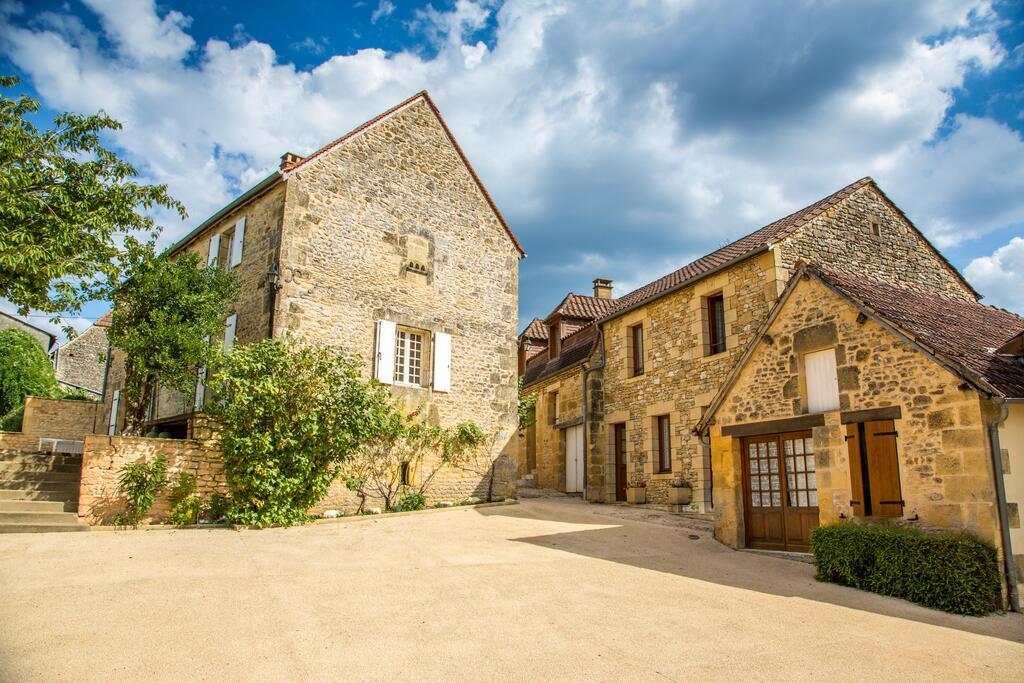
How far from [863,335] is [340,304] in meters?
8.90

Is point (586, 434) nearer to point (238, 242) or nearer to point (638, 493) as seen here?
point (638, 493)

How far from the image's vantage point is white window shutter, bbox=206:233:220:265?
1427 centimetres

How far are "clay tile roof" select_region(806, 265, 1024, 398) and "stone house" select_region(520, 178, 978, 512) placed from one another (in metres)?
2.37

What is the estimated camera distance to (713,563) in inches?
330

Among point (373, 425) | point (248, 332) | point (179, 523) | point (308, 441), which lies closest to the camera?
point (179, 523)

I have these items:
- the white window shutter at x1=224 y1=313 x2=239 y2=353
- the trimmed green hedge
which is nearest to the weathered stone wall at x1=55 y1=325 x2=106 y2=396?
the white window shutter at x1=224 y1=313 x2=239 y2=353

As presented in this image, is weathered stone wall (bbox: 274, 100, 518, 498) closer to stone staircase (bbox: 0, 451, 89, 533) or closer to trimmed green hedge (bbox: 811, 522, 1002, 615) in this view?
stone staircase (bbox: 0, 451, 89, 533)

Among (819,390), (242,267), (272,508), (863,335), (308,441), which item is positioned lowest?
(272,508)

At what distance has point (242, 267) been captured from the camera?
1309 cm

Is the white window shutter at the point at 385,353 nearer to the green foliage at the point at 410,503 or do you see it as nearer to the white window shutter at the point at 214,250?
the green foliage at the point at 410,503

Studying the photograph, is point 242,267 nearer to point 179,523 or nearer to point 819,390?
point 179,523

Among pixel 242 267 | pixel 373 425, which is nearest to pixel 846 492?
pixel 373 425

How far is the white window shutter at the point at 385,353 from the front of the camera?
1263 cm

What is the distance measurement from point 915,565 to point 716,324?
7356mm
